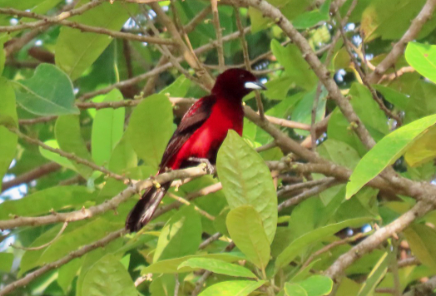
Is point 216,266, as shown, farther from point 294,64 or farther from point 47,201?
point 294,64

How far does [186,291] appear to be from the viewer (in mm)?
2859

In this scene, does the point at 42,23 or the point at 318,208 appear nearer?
the point at 42,23

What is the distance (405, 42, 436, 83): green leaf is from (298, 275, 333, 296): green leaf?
2.54ft

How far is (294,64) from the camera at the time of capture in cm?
341

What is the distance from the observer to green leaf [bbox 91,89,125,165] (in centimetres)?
321

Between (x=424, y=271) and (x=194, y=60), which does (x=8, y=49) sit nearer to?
(x=194, y=60)

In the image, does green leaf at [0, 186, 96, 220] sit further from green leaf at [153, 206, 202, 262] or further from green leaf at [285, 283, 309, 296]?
green leaf at [285, 283, 309, 296]

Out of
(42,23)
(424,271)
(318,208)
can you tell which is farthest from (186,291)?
(42,23)

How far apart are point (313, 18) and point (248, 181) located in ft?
3.49

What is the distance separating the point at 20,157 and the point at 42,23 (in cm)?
308

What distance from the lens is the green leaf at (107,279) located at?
2.23 m

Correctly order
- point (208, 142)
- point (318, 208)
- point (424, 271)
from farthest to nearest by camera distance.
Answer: point (208, 142), point (424, 271), point (318, 208)

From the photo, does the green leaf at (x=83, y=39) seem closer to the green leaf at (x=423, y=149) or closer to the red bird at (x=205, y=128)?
the red bird at (x=205, y=128)

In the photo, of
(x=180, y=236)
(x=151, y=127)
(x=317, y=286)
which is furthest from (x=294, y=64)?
(x=317, y=286)
